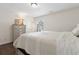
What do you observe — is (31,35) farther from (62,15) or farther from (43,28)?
(62,15)

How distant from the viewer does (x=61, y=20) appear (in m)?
0.85

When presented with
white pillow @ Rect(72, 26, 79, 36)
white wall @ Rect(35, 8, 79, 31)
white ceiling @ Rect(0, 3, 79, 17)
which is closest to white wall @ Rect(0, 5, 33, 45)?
white ceiling @ Rect(0, 3, 79, 17)

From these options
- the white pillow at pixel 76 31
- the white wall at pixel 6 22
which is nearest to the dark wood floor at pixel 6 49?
the white wall at pixel 6 22

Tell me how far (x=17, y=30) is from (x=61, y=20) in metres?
0.39

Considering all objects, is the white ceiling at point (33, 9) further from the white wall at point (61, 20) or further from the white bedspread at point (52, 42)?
the white bedspread at point (52, 42)

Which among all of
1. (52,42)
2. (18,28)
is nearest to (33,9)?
(18,28)

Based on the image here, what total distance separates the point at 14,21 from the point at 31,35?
0.20 meters

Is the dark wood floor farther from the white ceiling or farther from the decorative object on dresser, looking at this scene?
the white ceiling

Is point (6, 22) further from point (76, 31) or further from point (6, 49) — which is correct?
point (76, 31)

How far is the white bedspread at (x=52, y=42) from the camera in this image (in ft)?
2.70

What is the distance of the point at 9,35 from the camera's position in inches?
33.1
